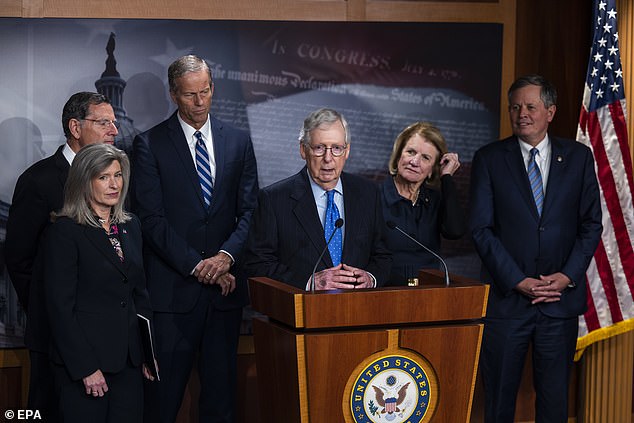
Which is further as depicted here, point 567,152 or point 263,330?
point 567,152

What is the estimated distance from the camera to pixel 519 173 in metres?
4.83

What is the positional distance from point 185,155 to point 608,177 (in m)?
2.34

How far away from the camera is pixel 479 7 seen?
555 centimetres

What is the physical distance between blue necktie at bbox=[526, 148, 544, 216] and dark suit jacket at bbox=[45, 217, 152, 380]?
2.11 m

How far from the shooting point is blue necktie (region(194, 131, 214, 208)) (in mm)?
4711

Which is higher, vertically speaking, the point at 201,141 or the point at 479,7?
the point at 479,7

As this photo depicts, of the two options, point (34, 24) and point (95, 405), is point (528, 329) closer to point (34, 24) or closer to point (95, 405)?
point (95, 405)

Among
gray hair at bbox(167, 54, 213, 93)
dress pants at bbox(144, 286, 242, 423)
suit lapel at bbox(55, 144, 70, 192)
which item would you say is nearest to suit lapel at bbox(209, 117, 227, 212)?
gray hair at bbox(167, 54, 213, 93)

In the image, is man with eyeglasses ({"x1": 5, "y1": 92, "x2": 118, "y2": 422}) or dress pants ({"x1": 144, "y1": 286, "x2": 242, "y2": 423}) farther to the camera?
dress pants ({"x1": 144, "y1": 286, "x2": 242, "y2": 423})

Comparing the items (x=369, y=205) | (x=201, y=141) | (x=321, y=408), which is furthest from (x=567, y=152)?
(x=321, y=408)

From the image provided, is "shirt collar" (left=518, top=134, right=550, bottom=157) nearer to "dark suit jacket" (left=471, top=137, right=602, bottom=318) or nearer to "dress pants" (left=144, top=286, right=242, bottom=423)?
"dark suit jacket" (left=471, top=137, right=602, bottom=318)

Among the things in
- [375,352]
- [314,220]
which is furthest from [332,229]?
[375,352]

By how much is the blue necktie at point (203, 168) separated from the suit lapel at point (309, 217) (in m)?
0.87

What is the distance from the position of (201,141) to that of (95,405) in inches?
59.7
